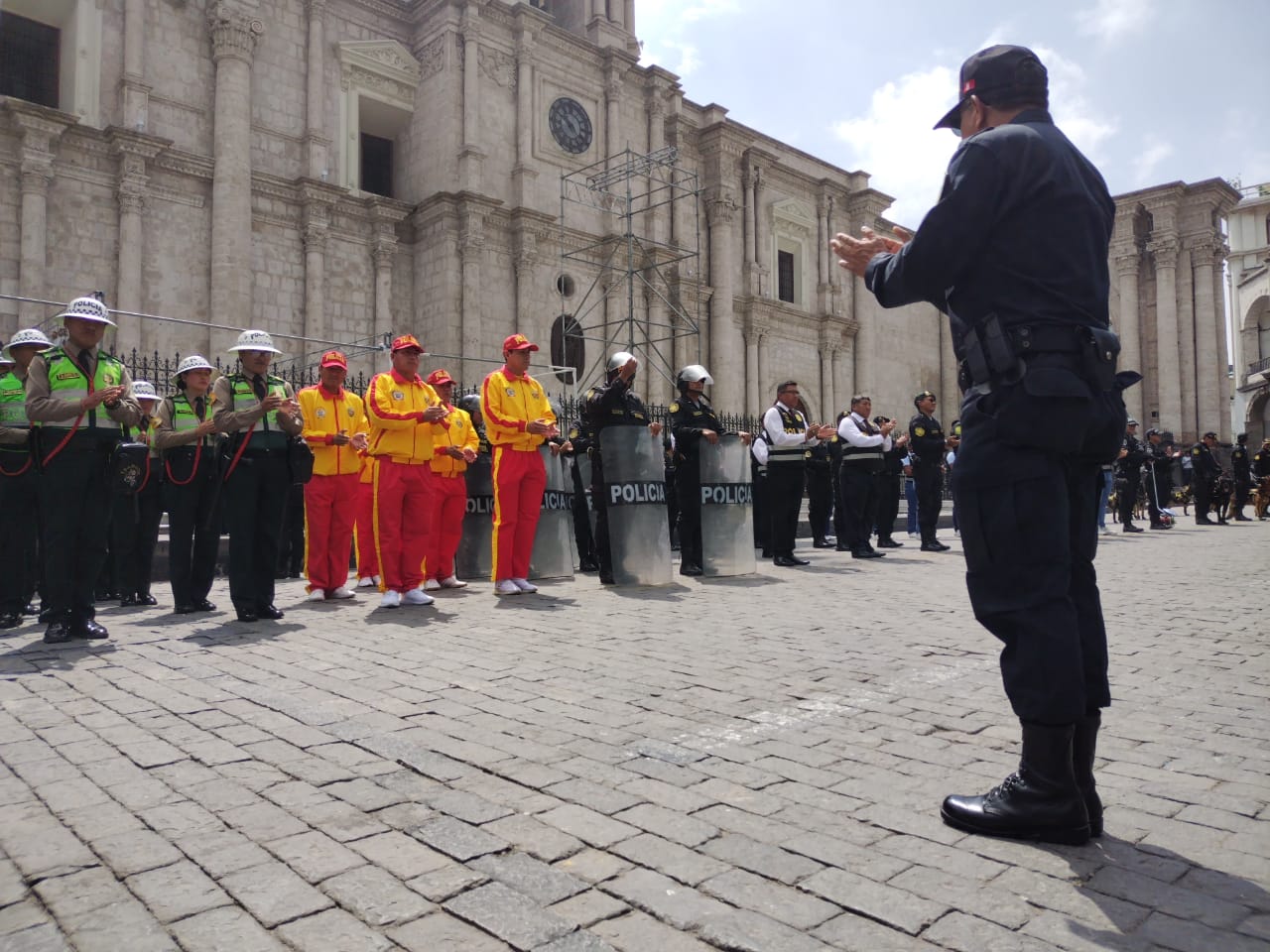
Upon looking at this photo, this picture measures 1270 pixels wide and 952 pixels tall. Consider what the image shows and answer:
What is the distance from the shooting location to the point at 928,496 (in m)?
12.9

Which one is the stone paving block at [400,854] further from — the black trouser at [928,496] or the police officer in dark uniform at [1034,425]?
the black trouser at [928,496]

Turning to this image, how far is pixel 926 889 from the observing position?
2.11 meters

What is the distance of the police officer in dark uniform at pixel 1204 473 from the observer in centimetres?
1841

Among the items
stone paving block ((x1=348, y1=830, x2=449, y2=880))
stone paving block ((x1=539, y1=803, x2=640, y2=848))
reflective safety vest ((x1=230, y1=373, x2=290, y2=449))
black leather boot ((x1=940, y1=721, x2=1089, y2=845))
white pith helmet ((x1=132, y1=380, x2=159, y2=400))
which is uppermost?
white pith helmet ((x1=132, y1=380, x2=159, y2=400))

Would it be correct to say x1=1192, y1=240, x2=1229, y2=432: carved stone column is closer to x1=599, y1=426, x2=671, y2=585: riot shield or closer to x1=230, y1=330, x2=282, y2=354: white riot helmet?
x1=599, y1=426, x2=671, y2=585: riot shield

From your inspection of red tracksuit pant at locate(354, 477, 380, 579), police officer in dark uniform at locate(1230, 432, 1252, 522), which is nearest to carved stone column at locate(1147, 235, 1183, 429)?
police officer in dark uniform at locate(1230, 432, 1252, 522)

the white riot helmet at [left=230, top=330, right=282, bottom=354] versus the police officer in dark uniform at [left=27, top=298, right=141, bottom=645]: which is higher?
the white riot helmet at [left=230, top=330, right=282, bottom=354]

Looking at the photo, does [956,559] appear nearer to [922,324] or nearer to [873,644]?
[873,644]

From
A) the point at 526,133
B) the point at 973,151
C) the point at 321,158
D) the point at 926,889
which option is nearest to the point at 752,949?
the point at 926,889

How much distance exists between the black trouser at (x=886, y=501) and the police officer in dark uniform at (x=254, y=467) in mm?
8156

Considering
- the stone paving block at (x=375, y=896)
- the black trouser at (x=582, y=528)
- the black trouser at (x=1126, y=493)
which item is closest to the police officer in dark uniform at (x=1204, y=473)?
the black trouser at (x=1126, y=493)

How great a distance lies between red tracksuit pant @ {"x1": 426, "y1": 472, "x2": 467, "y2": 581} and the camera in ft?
26.9

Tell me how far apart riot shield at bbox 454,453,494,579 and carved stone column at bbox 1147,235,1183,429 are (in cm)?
4225

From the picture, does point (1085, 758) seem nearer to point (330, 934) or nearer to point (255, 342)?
point (330, 934)
